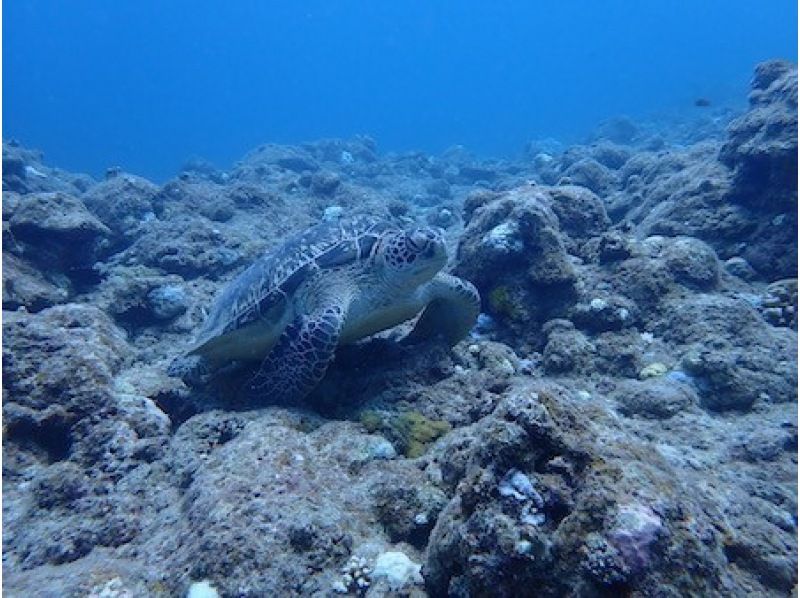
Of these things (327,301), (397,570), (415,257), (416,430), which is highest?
(415,257)

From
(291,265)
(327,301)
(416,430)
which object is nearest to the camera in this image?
(416,430)

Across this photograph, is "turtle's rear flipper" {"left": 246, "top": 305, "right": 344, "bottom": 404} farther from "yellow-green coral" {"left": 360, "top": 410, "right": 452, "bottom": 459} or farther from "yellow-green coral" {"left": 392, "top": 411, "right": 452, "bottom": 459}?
"yellow-green coral" {"left": 392, "top": 411, "right": 452, "bottom": 459}

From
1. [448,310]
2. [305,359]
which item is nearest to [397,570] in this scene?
[305,359]

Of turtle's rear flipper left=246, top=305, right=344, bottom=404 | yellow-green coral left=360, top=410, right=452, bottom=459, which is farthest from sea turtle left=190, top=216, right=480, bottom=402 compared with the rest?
yellow-green coral left=360, top=410, right=452, bottom=459

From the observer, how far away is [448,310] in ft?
18.5

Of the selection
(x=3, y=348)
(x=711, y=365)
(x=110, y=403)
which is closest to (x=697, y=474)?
(x=711, y=365)

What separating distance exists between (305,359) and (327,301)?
0.64 metres

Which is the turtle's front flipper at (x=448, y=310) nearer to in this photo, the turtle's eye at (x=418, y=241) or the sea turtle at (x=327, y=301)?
the sea turtle at (x=327, y=301)

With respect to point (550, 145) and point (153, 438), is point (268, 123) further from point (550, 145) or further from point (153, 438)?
point (153, 438)

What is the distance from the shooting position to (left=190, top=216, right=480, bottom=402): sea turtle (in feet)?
15.5

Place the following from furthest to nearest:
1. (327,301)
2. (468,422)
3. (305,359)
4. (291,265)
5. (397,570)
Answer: (291,265)
(327,301)
(305,359)
(468,422)
(397,570)

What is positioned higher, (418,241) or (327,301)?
(418,241)

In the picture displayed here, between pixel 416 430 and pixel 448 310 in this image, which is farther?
pixel 448 310

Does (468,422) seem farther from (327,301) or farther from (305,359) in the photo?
(327,301)
